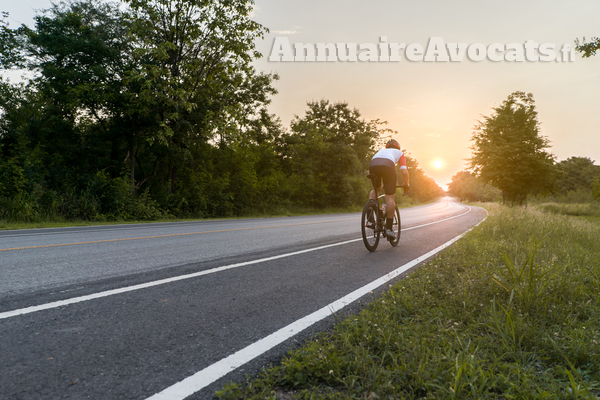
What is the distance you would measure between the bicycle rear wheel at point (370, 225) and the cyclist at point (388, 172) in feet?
0.67

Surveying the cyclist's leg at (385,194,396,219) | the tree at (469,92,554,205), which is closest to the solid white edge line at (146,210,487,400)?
the cyclist's leg at (385,194,396,219)

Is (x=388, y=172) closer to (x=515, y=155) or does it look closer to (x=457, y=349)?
(x=457, y=349)

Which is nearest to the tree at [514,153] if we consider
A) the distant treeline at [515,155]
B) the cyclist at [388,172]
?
the distant treeline at [515,155]

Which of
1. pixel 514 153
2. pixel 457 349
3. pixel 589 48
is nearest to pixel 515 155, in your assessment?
pixel 514 153

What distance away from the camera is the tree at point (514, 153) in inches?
945

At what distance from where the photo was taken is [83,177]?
52.2 feet

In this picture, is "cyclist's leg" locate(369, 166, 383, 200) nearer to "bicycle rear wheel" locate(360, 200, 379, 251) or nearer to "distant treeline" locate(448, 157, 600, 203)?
"bicycle rear wheel" locate(360, 200, 379, 251)

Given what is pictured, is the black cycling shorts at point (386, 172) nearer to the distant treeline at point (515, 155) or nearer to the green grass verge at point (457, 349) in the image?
the green grass verge at point (457, 349)

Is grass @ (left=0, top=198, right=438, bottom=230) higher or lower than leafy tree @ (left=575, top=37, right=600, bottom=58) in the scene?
lower

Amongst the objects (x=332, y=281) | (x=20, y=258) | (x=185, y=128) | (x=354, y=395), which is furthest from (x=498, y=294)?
(x=185, y=128)

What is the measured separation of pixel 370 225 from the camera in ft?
21.6

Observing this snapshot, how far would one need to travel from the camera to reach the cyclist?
6.48m

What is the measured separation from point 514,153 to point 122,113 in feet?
81.0

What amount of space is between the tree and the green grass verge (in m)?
23.8
